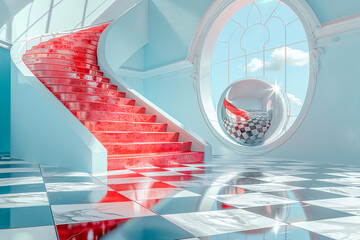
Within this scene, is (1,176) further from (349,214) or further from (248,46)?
(248,46)

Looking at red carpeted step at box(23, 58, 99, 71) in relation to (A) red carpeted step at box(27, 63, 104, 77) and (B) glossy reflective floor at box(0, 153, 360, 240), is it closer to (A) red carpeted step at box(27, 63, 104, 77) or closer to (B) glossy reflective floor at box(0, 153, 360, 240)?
(A) red carpeted step at box(27, 63, 104, 77)

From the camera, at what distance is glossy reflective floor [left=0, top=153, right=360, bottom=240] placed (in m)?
1.51

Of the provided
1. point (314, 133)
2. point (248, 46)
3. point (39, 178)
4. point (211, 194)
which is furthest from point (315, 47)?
point (248, 46)

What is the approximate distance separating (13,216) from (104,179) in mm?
1509

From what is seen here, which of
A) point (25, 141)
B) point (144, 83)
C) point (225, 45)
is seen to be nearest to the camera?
point (25, 141)

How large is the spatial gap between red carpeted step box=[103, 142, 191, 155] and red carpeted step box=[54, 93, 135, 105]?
1523mm

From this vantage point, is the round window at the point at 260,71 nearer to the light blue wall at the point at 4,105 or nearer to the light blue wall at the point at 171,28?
the light blue wall at the point at 171,28

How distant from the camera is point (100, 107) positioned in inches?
220

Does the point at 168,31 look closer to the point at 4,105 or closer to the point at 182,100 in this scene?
the point at 182,100

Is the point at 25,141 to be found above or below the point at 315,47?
below

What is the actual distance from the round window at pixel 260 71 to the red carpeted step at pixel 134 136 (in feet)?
5.68

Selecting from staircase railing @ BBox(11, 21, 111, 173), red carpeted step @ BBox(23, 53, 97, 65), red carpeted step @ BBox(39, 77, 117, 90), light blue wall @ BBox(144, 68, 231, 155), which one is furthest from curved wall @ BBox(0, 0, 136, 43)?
light blue wall @ BBox(144, 68, 231, 155)

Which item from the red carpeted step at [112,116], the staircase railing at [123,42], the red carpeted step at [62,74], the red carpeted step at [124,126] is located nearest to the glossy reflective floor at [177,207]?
the red carpeted step at [124,126]

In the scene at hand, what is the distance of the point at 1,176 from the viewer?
3.32 meters
